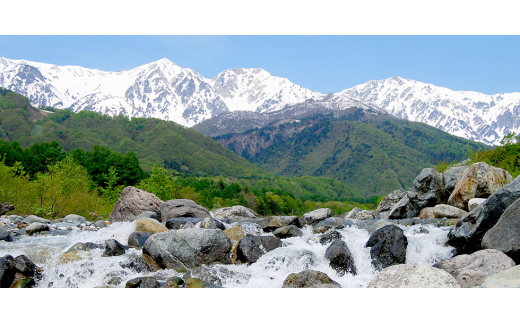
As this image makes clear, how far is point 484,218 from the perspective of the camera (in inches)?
769

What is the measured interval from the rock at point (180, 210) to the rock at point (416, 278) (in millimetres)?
24879

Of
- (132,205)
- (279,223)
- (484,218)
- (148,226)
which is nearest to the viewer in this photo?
(484,218)

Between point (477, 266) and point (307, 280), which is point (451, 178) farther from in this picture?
point (307, 280)

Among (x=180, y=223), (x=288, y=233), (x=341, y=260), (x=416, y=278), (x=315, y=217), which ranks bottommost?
(x=180, y=223)

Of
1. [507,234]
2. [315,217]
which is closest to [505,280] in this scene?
[507,234]

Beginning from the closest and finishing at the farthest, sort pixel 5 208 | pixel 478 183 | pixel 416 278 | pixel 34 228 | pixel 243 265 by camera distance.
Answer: pixel 416 278 < pixel 243 265 < pixel 34 228 < pixel 478 183 < pixel 5 208

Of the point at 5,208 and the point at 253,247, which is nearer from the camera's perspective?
the point at 253,247

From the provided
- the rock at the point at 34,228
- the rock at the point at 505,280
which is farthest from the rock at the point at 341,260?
the rock at the point at 34,228

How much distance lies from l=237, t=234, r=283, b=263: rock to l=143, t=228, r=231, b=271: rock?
838mm

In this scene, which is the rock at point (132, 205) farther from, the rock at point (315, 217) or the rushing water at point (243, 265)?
the rock at point (315, 217)

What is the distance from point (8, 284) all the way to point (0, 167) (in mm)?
34972

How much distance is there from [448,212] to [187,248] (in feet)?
70.1

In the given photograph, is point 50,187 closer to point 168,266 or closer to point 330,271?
point 168,266

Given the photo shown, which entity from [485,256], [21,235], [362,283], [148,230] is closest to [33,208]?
[21,235]
